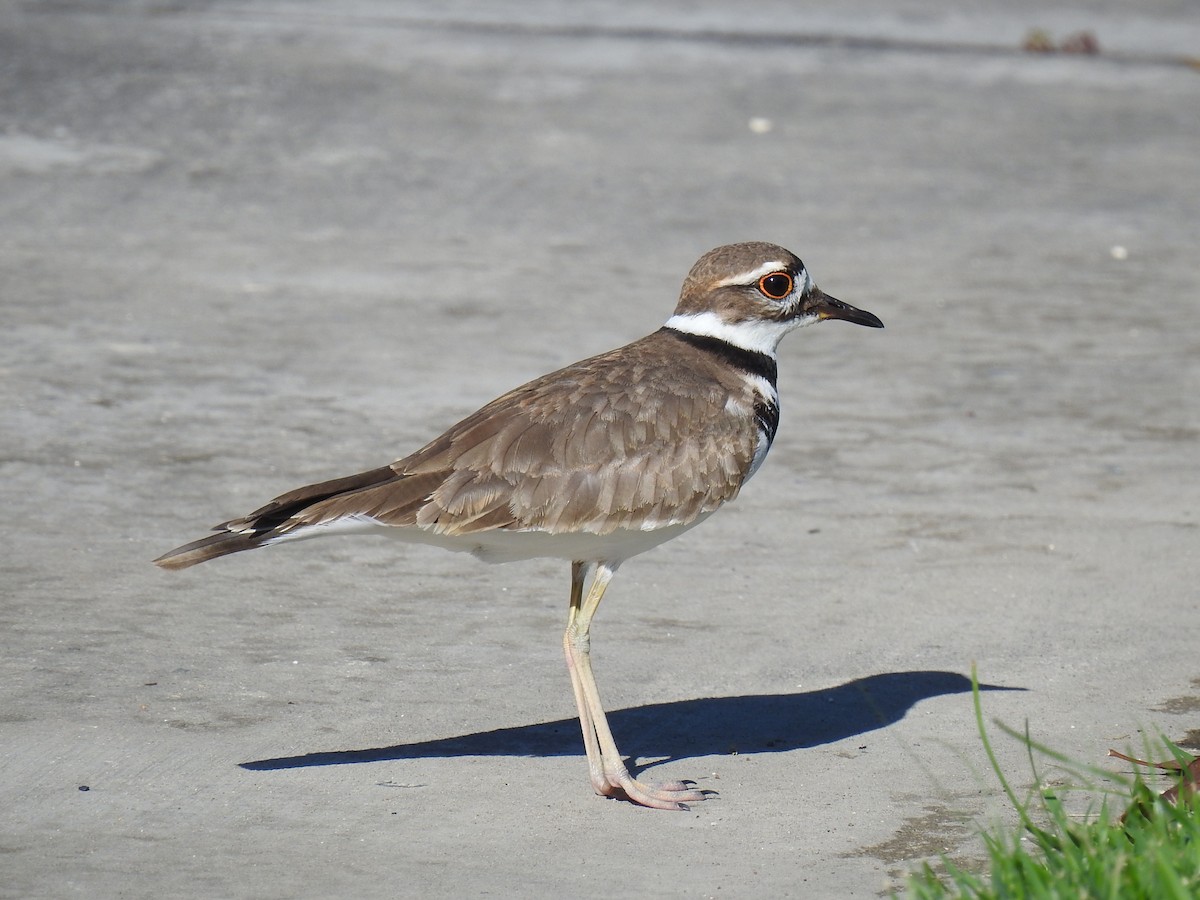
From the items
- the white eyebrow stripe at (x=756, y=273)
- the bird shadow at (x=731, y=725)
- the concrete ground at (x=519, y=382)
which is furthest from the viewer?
the white eyebrow stripe at (x=756, y=273)

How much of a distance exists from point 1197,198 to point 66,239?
822 centimetres

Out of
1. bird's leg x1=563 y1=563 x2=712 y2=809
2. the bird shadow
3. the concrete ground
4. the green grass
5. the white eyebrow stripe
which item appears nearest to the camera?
the green grass

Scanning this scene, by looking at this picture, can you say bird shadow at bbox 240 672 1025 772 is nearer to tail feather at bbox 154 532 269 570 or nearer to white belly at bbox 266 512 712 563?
white belly at bbox 266 512 712 563

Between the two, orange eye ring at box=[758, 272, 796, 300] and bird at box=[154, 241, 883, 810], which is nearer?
bird at box=[154, 241, 883, 810]

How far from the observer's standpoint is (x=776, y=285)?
5.59 metres

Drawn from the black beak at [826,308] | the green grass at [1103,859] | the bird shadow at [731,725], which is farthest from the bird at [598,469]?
the green grass at [1103,859]

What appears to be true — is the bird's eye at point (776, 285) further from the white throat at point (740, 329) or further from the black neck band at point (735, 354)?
the black neck band at point (735, 354)

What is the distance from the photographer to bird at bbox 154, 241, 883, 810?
489 cm

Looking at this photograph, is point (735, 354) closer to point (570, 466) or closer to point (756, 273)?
point (756, 273)

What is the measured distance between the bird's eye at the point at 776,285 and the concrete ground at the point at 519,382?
50.5 inches

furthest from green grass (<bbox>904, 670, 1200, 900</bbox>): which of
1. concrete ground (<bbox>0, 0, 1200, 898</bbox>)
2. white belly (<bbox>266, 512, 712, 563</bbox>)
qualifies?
white belly (<bbox>266, 512, 712, 563</bbox>)

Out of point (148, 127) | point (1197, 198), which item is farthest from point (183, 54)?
point (1197, 198)

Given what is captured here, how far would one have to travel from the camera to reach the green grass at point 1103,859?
11.9 ft

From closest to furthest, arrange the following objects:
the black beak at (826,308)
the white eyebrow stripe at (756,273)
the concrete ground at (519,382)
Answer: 1. the concrete ground at (519,382)
2. the white eyebrow stripe at (756,273)
3. the black beak at (826,308)
